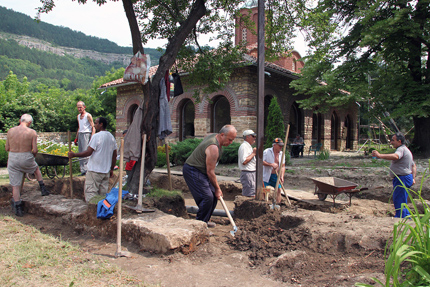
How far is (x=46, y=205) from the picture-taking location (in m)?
5.65

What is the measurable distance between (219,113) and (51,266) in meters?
14.5

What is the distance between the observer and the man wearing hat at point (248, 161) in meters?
6.00

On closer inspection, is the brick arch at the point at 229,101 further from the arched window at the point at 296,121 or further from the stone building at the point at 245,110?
the arched window at the point at 296,121

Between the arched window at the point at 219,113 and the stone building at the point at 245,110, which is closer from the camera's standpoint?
the stone building at the point at 245,110

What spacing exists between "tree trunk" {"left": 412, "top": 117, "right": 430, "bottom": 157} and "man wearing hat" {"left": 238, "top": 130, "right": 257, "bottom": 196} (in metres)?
11.0

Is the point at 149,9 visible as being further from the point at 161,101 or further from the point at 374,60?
the point at 374,60

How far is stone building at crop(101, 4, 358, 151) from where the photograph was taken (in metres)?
15.2

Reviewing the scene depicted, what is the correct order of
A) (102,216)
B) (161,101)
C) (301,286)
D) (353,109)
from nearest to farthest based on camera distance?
(301,286) < (102,216) < (161,101) < (353,109)

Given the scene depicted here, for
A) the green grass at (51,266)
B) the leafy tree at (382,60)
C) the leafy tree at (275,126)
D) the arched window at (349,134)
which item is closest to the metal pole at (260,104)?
the green grass at (51,266)

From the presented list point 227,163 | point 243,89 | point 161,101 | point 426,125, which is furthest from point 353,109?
point 161,101

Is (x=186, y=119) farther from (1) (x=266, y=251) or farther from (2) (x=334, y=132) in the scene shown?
(1) (x=266, y=251)

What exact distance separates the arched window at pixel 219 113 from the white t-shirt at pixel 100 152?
11536 millimetres

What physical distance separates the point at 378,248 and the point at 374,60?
12.6 meters

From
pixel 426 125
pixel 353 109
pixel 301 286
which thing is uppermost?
pixel 353 109
